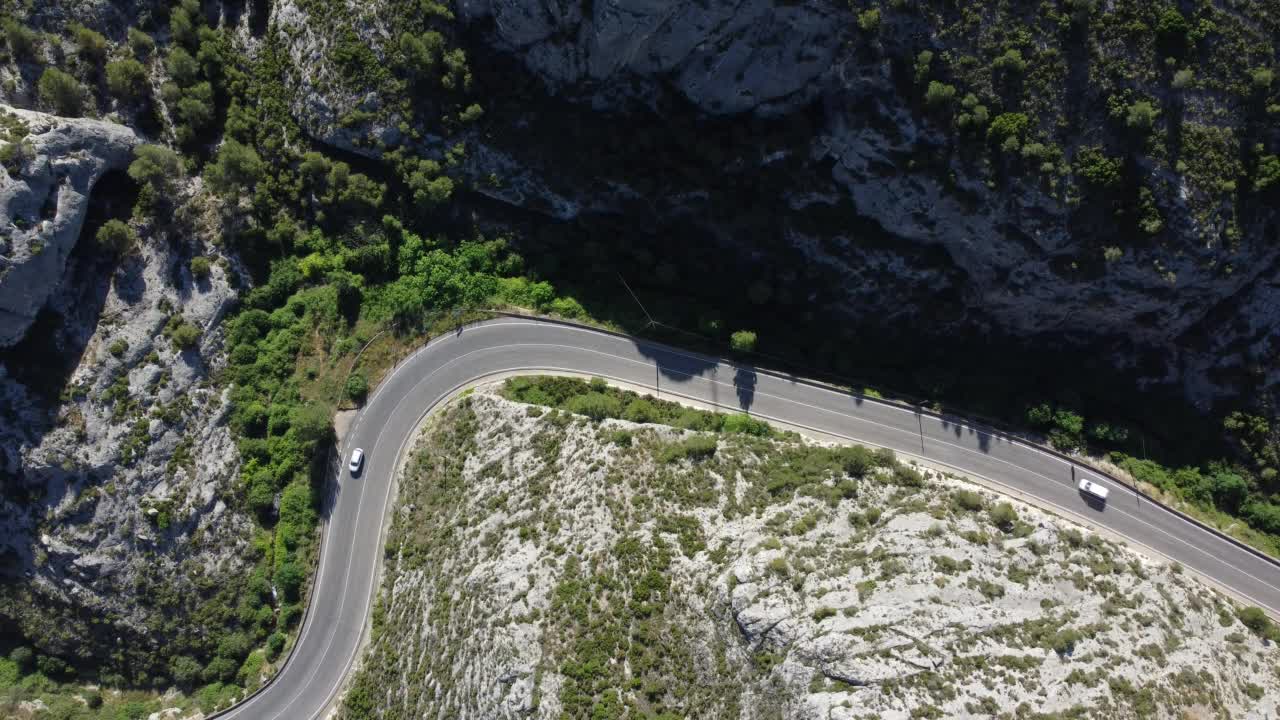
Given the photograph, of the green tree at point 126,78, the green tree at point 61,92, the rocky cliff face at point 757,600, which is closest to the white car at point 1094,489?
the rocky cliff face at point 757,600

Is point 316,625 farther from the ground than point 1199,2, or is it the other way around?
point 1199,2

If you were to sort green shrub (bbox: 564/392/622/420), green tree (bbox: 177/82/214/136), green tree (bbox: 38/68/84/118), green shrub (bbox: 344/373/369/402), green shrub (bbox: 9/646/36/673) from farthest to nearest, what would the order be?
green shrub (bbox: 344/373/369/402)
green tree (bbox: 177/82/214/136)
green shrub (bbox: 9/646/36/673)
green tree (bbox: 38/68/84/118)
green shrub (bbox: 564/392/622/420)

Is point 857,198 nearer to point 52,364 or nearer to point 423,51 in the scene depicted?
point 423,51

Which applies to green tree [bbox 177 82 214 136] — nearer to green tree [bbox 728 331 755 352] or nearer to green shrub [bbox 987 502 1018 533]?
green tree [bbox 728 331 755 352]

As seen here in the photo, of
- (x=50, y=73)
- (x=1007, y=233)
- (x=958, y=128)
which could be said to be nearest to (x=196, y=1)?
(x=50, y=73)

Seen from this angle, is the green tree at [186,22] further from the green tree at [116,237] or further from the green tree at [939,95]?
the green tree at [939,95]

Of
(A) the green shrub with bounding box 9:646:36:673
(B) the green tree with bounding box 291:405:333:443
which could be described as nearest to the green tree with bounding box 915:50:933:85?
(B) the green tree with bounding box 291:405:333:443

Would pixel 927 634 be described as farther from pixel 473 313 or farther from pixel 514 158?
pixel 514 158
